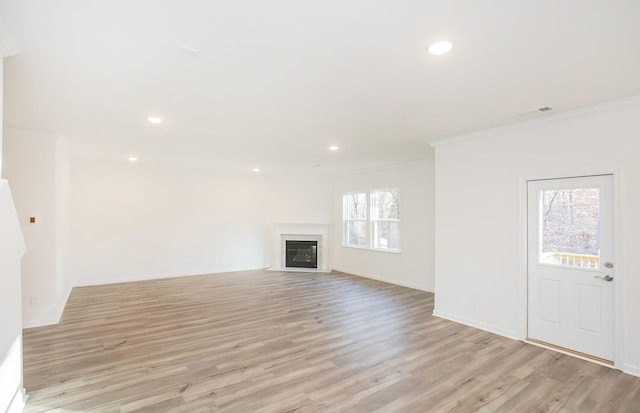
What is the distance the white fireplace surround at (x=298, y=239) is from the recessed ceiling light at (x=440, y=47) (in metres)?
6.73

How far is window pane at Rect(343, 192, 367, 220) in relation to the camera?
319 inches

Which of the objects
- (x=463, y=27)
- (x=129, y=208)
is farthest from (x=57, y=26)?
(x=129, y=208)

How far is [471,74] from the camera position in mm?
2576

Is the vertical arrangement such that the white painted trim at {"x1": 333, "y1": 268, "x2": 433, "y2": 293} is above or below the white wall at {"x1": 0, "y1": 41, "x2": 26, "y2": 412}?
below

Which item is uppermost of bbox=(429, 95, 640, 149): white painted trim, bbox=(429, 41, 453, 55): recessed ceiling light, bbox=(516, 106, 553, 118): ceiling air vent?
bbox=(429, 41, 453, 55): recessed ceiling light

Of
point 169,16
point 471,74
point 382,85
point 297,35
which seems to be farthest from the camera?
point 382,85

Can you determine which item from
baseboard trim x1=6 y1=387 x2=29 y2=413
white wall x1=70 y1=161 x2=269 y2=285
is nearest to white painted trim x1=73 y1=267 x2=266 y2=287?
white wall x1=70 y1=161 x2=269 y2=285

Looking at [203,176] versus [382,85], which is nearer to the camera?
[382,85]

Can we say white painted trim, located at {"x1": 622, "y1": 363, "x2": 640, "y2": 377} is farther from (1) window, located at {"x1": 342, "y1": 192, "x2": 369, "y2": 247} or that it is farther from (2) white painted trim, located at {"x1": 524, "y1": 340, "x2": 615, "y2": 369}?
(1) window, located at {"x1": 342, "y1": 192, "x2": 369, "y2": 247}

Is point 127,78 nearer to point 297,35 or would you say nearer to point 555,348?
point 297,35

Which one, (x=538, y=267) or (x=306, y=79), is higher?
(x=306, y=79)

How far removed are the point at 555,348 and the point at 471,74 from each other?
3.24 meters

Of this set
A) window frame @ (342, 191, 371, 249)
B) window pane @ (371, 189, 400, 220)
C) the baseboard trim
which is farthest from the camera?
window frame @ (342, 191, 371, 249)

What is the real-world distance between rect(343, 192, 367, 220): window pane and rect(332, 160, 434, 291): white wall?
28cm
